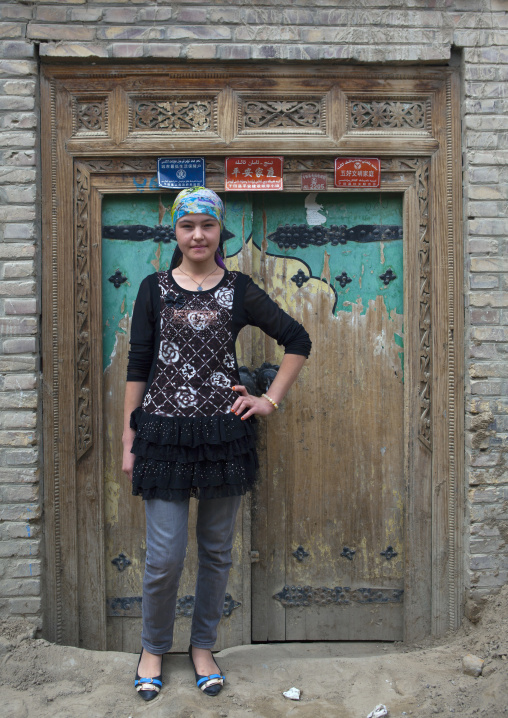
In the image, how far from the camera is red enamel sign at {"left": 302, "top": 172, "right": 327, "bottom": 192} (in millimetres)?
3328

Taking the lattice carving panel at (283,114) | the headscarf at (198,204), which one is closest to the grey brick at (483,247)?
the lattice carving panel at (283,114)

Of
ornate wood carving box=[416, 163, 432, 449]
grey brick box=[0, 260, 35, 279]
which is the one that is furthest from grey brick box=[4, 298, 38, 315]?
ornate wood carving box=[416, 163, 432, 449]

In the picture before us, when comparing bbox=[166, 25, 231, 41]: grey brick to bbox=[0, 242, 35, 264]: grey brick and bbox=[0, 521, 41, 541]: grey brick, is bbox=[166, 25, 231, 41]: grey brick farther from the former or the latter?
bbox=[0, 521, 41, 541]: grey brick

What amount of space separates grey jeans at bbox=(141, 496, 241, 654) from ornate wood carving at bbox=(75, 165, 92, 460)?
963mm

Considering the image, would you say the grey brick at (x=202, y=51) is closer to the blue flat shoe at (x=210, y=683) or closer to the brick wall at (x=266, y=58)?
the brick wall at (x=266, y=58)

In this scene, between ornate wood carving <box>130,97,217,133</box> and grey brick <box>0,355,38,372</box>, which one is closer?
grey brick <box>0,355,38,372</box>

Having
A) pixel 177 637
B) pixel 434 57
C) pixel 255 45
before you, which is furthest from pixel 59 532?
pixel 434 57

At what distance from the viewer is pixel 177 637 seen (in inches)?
135

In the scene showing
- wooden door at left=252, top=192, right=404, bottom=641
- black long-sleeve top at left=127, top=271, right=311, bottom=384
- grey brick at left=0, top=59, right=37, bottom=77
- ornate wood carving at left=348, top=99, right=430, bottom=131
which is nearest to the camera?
black long-sleeve top at left=127, top=271, right=311, bottom=384

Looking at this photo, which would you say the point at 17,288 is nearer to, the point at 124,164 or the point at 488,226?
the point at 124,164

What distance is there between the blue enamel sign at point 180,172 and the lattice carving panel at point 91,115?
1.15 ft

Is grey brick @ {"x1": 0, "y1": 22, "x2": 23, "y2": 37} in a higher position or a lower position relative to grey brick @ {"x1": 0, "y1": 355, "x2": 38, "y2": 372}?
higher

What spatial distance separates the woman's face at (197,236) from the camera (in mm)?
2486

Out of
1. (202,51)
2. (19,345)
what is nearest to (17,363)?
(19,345)
